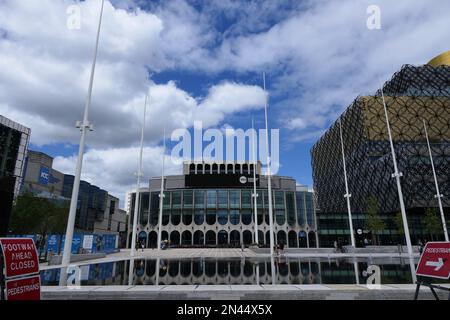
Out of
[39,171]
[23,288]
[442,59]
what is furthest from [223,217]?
[442,59]

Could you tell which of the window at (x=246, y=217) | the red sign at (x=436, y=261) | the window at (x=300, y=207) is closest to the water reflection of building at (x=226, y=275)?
the red sign at (x=436, y=261)

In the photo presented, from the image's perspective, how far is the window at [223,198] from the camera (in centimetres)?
8044

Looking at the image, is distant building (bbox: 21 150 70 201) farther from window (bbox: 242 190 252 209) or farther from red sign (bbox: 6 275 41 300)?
red sign (bbox: 6 275 41 300)

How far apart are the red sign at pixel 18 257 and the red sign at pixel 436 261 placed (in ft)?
31.2

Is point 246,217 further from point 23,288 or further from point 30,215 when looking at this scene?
point 23,288

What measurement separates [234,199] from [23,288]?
75.7m

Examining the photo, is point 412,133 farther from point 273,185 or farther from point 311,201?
point 273,185

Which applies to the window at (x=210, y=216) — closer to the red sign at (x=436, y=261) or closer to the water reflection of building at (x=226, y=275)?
the water reflection of building at (x=226, y=275)

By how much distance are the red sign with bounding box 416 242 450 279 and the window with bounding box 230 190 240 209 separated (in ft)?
242

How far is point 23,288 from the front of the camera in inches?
237

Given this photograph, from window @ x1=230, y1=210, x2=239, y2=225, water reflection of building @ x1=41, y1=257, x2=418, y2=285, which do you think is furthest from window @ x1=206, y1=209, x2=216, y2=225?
water reflection of building @ x1=41, y1=257, x2=418, y2=285

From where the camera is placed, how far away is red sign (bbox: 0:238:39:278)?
5828 mm
